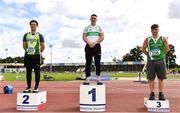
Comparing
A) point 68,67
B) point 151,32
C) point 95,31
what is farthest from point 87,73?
point 68,67

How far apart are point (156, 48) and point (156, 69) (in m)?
0.54

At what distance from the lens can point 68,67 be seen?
16188 cm

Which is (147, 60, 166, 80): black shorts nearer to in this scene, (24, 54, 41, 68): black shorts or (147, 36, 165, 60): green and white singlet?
(147, 36, 165, 60): green and white singlet

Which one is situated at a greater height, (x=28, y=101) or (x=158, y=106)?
(x=28, y=101)

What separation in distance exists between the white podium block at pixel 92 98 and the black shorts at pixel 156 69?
1423mm

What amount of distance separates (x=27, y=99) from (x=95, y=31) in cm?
244

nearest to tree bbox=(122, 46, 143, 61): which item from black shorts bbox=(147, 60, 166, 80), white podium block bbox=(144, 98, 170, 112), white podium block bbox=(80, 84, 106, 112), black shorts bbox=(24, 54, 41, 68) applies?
black shorts bbox=(147, 60, 166, 80)

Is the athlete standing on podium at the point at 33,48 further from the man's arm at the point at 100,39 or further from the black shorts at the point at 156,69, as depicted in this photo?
the black shorts at the point at 156,69

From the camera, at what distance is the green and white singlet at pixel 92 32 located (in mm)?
10758

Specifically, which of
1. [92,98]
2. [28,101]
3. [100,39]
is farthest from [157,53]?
[28,101]

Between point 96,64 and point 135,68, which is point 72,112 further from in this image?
point 135,68

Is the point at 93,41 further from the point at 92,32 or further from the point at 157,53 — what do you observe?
the point at 157,53

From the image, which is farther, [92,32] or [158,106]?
[92,32]

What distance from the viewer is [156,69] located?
35.2ft
